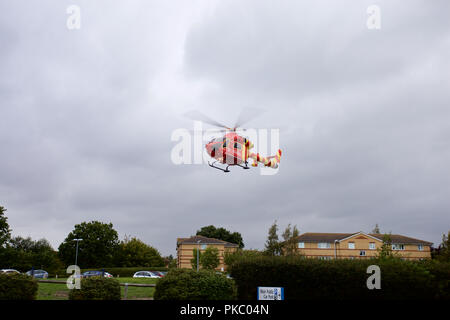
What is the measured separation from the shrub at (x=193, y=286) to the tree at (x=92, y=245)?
2814 inches

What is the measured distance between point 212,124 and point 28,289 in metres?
13.9

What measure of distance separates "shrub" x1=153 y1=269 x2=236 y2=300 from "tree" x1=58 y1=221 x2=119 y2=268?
7147 cm

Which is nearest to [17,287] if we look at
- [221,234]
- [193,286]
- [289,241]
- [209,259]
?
[193,286]

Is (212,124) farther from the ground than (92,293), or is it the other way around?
(212,124)

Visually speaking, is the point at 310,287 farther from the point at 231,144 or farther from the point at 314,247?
the point at 314,247

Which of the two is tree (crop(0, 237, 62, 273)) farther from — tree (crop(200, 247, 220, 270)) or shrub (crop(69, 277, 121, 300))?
shrub (crop(69, 277, 121, 300))

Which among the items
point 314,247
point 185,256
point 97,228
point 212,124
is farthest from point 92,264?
point 212,124

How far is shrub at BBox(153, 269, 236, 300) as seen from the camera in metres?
17.8

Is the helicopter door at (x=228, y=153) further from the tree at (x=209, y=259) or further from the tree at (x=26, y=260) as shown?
the tree at (x=26, y=260)

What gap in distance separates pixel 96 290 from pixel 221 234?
283 feet

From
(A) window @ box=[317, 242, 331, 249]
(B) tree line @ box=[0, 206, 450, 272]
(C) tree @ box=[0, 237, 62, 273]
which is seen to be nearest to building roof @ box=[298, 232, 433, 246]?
(A) window @ box=[317, 242, 331, 249]

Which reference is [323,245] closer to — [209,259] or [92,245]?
[209,259]

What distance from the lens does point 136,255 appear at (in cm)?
8231
